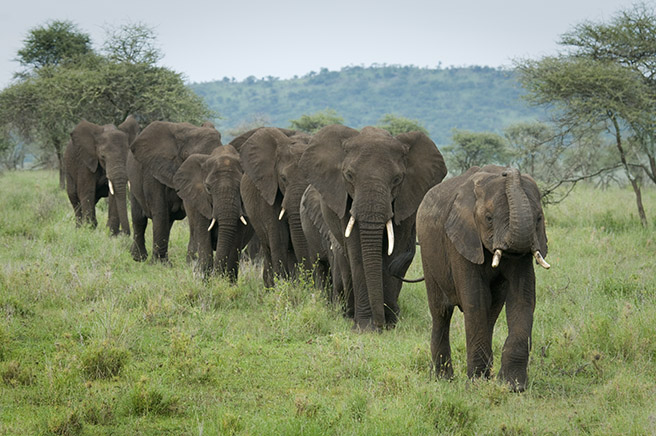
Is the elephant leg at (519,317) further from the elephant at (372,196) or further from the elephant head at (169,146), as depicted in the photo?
the elephant head at (169,146)

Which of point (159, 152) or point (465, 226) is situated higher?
point (159, 152)

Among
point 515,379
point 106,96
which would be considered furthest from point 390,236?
point 106,96

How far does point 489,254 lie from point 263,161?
5.43 metres

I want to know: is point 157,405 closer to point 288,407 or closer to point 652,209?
point 288,407

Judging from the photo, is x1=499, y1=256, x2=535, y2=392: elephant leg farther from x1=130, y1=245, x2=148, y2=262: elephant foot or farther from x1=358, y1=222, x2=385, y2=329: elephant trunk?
x1=130, y1=245, x2=148, y2=262: elephant foot

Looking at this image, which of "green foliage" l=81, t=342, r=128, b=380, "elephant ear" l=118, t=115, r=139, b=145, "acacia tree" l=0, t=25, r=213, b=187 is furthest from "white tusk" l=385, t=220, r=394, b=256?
"acacia tree" l=0, t=25, r=213, b=187

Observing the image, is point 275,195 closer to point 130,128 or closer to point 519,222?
point 519,222

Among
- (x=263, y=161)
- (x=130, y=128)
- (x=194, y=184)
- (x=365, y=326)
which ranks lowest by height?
(x=365, y=326)

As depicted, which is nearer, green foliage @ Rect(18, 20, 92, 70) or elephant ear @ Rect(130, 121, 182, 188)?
elephant ear @ Rect(130, 121, 182, 188)

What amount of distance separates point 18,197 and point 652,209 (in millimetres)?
14062

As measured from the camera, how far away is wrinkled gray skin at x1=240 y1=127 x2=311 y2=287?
1053 centimetres

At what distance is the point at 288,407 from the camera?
6.01 m

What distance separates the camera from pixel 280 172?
10.6m

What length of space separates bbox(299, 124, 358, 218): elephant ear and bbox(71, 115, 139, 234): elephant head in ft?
22.6
